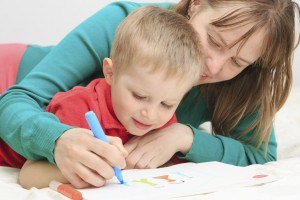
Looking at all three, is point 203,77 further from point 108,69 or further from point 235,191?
point 235,191

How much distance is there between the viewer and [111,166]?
84 centimetres

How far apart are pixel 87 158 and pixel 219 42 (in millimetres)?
454

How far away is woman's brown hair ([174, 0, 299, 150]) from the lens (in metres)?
1.20

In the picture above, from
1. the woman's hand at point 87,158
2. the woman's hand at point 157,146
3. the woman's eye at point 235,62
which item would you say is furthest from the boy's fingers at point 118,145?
the woman's eye at point 235,62

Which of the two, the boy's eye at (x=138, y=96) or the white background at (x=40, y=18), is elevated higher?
the boy's eye at (x=138, y=96)

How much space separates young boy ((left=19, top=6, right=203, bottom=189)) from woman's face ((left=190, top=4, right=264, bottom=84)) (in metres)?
0.07

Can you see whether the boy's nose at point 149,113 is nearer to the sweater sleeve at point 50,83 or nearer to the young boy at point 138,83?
the young boy at point 138,83

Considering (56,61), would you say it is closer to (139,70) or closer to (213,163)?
(139,70)

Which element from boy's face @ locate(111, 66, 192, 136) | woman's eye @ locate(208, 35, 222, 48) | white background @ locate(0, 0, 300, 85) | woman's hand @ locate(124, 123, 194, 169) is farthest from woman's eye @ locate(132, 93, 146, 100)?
white background @ locate(0, 0, 300, 85)

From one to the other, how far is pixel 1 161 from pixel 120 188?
415mm

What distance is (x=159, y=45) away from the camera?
39.0 inches

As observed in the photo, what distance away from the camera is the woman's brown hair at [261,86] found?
1.20m

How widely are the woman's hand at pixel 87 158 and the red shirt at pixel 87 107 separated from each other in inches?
5.6

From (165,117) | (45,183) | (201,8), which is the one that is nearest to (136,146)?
(165,117)
